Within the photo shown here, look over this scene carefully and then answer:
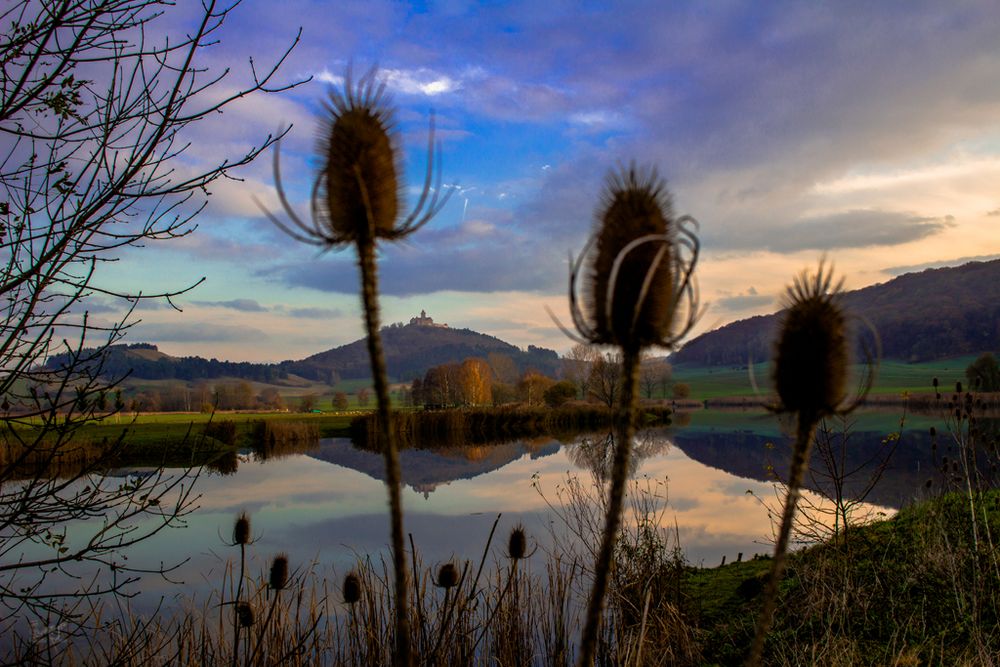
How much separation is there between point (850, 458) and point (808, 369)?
3448cm

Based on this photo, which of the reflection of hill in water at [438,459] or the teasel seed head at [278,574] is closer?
the teasel seed head at [278,574]

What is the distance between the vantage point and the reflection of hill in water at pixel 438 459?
37.3 meters

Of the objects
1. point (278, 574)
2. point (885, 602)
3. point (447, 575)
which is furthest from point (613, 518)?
point (885, 602)

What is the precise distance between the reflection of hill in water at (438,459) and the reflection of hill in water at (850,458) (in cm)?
1141

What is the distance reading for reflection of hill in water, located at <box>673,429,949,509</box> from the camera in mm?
21125

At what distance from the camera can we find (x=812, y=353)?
7.88ft

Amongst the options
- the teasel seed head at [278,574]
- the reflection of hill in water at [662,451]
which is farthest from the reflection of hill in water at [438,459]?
the teasel seed head at [278,574]

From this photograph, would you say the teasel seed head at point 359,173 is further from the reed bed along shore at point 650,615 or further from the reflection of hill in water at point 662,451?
the reflection of hill in water at point 662,451

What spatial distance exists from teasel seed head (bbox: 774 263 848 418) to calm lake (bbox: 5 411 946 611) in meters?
6.41

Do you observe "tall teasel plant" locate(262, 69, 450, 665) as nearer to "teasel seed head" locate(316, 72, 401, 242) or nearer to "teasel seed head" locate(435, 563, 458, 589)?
"teasel seed head" locate(316, 72, 401, 242)

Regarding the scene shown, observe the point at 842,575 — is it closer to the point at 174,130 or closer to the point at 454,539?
the point at 174,130

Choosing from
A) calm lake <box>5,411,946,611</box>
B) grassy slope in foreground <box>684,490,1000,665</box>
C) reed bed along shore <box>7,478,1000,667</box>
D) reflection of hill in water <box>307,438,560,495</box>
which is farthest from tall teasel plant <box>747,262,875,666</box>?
reflection of hill in water <box>307,438,560,495</box>

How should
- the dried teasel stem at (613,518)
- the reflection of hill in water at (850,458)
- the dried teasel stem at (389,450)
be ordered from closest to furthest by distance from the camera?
1. the dried teasel stem at (389,450)
2. the dried teasel stem at (613,518)
3. the reflection of hill in water at (850,458)

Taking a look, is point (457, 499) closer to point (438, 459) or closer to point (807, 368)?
point (438, 459)
